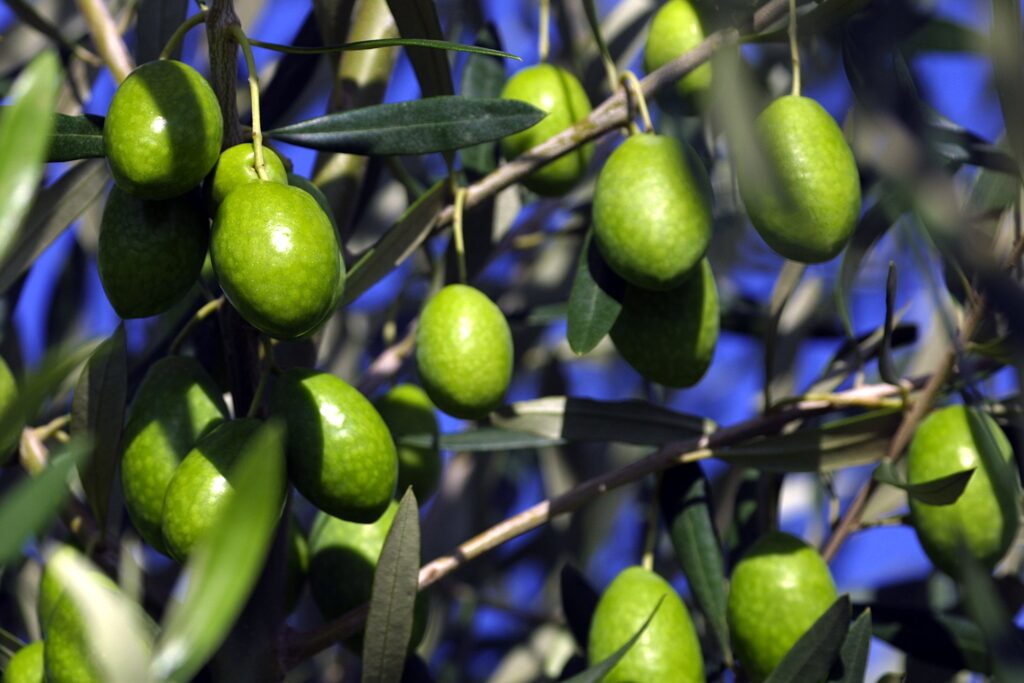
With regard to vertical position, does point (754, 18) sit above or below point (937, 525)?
above

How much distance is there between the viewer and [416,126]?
103 cm

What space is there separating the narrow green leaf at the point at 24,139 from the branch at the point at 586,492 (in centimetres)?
64

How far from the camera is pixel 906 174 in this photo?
1.52 feet

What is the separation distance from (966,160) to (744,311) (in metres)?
0.45

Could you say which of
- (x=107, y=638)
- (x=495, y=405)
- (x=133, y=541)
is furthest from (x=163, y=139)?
(x=133, y=541)

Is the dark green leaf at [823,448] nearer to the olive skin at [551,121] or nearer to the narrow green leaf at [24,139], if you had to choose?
the olive skin at [551,121]

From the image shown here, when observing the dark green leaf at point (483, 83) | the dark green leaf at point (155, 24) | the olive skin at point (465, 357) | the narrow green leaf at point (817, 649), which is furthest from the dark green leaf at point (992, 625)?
the dark green leaf at point (155, 24)

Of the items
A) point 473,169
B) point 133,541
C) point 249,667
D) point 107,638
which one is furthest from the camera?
point 133,541

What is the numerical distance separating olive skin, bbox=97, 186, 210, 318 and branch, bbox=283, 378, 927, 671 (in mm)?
308

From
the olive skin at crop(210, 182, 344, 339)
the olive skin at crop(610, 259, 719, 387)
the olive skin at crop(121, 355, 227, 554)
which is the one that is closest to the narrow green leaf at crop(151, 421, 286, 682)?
the olive skin at crop(210, 182, 344, 339)

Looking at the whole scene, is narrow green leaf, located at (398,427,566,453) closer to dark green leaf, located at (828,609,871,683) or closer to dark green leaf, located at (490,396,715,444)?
dark green leaf, located at (490,396,715,444)

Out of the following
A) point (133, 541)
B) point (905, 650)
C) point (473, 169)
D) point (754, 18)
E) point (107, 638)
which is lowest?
point (905, 650)

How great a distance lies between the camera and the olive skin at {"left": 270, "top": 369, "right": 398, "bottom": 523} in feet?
2.94

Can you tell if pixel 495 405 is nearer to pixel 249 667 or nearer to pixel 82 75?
pixel 249 667
